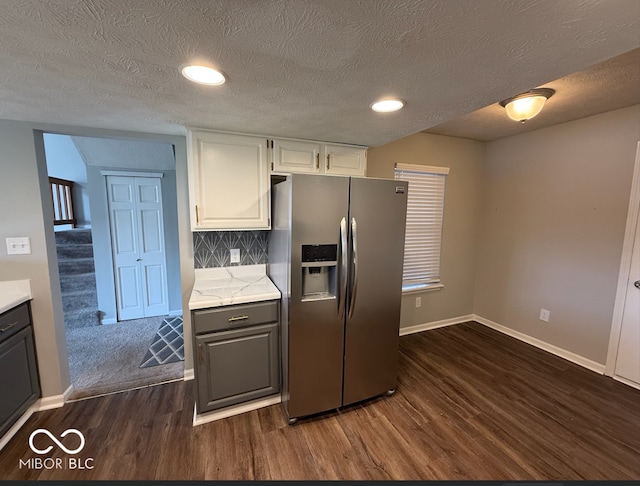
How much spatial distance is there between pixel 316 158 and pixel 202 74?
3.91 feet

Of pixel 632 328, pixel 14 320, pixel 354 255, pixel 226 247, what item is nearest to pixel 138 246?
pixel 14 320

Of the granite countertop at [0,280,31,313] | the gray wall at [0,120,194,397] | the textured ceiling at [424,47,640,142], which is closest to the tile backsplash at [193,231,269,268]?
the gray wall at [0,120,194,397]

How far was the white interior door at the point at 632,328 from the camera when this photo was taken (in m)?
2.25

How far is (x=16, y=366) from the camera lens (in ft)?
5.75

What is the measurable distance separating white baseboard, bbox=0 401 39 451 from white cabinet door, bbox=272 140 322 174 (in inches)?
99.4

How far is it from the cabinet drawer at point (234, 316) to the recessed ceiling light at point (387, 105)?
148cm

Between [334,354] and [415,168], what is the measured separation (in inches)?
87.9

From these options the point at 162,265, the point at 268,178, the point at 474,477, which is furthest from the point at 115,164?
the point at 474,477

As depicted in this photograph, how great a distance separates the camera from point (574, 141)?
258 centimetres

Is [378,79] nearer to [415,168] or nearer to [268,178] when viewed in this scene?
[268,178]

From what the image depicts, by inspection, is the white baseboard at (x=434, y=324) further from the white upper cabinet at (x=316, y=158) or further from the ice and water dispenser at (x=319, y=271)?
the white upper cabinet at (x=316, y=158)

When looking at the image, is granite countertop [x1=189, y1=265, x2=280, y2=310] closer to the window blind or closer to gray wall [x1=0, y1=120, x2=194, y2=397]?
gray wall [x1=0, y1=120, x2=194, y2=397]

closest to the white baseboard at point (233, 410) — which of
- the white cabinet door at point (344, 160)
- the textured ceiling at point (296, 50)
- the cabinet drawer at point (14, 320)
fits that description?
the cabinet drawer at point (14, 320)

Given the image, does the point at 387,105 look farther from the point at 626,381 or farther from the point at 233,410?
the point at 626,381
